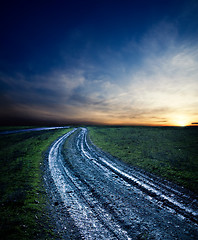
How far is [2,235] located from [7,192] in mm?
2586

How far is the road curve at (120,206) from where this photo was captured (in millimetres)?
3160

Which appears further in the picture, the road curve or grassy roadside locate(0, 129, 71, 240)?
the road curve

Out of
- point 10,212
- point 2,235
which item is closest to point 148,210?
point 2,235

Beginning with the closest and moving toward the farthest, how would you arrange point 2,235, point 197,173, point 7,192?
point 2,235 < point 7,192 < point 197,173

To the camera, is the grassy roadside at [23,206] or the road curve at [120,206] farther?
the road curve at [120,206]

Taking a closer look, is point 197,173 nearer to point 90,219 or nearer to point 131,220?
point 131,220

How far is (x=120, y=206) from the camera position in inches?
162

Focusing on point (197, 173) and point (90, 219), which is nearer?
point (90, 219)

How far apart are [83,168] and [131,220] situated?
457 cm

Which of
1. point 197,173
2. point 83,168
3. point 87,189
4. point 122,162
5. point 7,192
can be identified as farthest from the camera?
point 122,162

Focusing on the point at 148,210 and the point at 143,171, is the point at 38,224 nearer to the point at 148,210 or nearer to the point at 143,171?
the point at 148,210

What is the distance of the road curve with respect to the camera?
3.16m

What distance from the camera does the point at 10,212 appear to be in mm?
3719

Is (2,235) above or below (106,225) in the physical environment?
above
